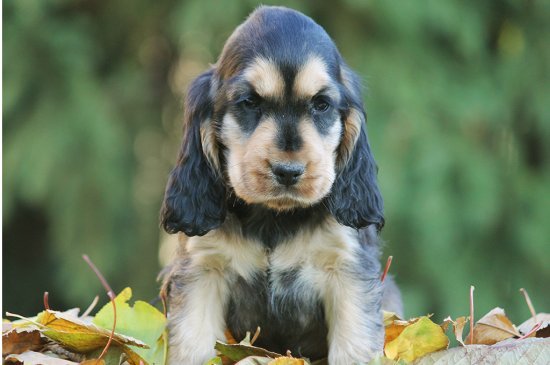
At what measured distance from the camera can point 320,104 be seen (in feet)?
10.4

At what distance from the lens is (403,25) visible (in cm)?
682

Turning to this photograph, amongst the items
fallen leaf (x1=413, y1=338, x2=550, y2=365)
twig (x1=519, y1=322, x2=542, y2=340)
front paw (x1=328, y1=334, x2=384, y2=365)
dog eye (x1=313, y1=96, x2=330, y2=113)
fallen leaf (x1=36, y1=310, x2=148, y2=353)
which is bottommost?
front paw (x1=328, y1=334, x2=384, y2=365)

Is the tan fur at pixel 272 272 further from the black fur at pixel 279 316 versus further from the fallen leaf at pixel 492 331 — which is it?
the fallen leaf at pixel 492 331

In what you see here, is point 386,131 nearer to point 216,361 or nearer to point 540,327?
point 540,327

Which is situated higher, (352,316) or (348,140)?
(348,140)

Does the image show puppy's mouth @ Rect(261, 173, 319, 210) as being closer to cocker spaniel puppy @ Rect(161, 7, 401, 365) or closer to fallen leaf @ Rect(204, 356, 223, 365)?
cocker spaniel puppy @ Rect(161, 7, 401, 365)

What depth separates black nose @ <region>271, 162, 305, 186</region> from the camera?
2.93 m

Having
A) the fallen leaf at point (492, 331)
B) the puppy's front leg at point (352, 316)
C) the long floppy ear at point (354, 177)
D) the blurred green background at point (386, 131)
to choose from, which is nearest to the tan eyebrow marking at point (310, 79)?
the long floppy ear at point (354, 177)

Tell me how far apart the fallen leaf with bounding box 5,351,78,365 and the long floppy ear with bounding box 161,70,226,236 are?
752 mm

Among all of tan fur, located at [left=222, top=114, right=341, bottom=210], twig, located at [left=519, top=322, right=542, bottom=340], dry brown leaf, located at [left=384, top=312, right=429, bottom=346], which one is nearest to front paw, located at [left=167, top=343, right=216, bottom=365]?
tan fur, located at [left=222, top=114, right=341, bottom=210]

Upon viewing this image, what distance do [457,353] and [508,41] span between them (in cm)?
532

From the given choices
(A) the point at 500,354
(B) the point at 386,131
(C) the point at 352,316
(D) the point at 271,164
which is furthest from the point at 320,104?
(B) the point at 386,131

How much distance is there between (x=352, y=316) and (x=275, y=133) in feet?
2.37

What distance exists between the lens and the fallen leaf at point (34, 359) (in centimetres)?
265
